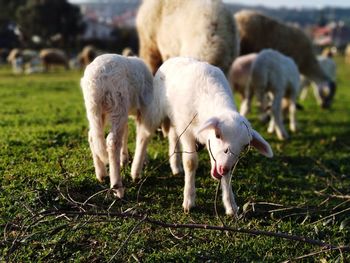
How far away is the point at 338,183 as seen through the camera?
614 cm

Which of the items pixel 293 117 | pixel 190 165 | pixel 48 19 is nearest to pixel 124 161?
pixel 190 165

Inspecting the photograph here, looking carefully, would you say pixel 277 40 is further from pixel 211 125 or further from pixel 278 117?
pixel 211 125

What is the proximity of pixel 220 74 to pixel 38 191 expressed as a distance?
2.08 meters

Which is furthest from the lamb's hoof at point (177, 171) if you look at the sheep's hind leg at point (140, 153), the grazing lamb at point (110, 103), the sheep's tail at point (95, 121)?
the sheep's tail at point (95, 121)

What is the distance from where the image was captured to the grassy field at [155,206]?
392 cm

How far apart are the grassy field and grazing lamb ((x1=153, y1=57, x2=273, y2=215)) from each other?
321 mm

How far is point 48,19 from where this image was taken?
138ft

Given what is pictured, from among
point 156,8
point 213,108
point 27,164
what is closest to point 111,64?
point 213,108

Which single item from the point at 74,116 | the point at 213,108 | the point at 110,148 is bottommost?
the point at 74,116

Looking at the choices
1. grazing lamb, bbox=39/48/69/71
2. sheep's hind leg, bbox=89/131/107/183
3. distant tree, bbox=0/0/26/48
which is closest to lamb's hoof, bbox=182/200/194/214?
sheep's hind leg, bbox=89/131/107/183

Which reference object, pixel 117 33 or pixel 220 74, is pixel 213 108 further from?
pixel 117 33

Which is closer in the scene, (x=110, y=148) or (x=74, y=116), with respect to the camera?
(x=110, y=148)

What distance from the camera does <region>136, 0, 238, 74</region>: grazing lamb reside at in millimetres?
7270

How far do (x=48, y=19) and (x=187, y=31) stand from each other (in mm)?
36749
